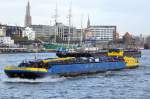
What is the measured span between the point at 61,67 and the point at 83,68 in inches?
299

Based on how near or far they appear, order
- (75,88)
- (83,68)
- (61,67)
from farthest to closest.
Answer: (83,68) < (61,67) < (75,88)

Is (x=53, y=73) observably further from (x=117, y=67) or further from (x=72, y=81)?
(x=117, y=67)

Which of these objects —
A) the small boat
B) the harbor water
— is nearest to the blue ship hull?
the small boat

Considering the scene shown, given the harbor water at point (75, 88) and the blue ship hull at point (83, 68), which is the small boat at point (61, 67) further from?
the harbor water at point (75, 88)

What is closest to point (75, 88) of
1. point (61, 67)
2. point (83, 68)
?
point (61, 67)

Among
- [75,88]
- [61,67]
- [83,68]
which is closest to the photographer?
[75,88]

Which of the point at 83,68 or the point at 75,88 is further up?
the point at 83,68

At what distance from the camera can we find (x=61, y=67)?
228 feet

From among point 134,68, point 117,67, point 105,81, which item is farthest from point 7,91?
point 134,68

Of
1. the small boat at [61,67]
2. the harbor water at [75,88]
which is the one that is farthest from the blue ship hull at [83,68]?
the harbor water at [75,88]

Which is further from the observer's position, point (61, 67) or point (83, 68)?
point (83, 68)

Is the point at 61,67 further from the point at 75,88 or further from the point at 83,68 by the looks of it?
the point at 75,88

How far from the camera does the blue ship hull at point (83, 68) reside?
224 feet

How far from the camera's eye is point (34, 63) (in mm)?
66875
